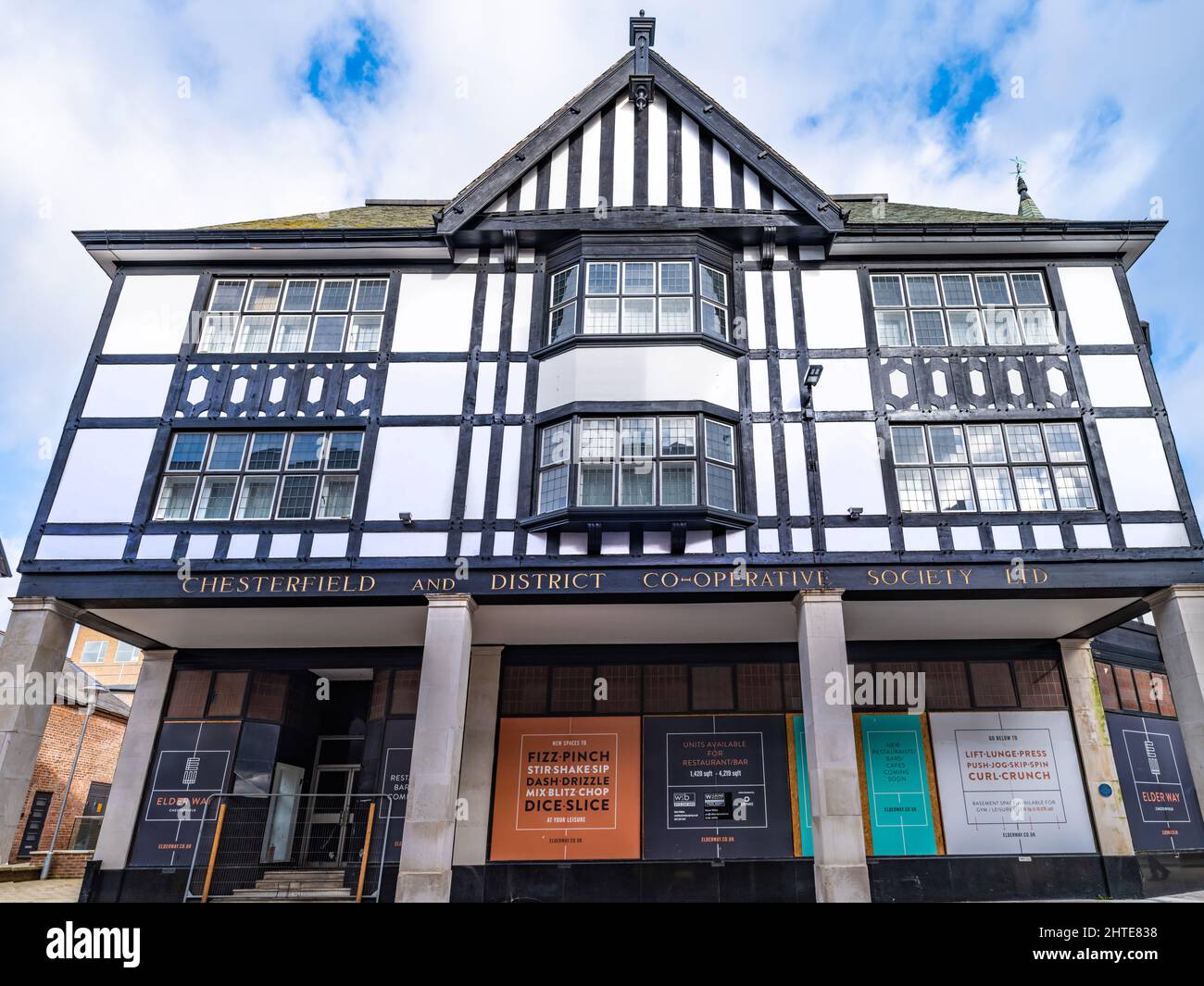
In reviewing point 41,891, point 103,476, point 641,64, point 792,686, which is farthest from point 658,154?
point 41,891

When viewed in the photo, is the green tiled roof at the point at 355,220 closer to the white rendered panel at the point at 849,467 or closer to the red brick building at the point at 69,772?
the white rendered panel at the point at 849,467

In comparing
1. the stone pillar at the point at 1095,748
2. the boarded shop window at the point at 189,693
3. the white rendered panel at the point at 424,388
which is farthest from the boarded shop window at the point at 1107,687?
the boarded shop window at the point at 189,693

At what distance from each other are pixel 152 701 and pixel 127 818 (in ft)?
7.60

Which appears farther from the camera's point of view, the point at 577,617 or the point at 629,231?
the point at 629,231

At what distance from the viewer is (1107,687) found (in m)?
17.1

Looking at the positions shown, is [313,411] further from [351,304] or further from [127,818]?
[127,818]

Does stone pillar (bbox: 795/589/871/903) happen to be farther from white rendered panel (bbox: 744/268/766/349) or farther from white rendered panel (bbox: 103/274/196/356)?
white rendered panel (bbox: 103/274/196/356)

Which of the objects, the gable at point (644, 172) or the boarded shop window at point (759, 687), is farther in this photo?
the gable at point (644, 172)

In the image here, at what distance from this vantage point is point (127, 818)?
1580cm

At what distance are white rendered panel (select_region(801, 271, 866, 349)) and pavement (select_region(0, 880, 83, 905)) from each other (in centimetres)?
1805

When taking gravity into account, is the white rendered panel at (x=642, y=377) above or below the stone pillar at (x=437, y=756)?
above

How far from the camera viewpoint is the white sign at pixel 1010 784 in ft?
50.6

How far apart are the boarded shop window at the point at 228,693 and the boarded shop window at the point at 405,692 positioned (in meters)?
3.28

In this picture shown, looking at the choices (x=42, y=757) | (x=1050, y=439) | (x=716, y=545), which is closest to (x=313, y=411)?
(x=716, y=545)
